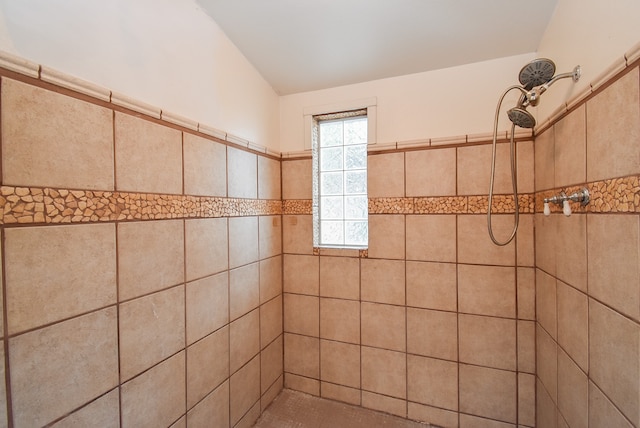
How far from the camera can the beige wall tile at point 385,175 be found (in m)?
1.59

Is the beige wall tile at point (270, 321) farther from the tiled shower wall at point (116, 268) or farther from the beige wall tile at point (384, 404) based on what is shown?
the beige wall tile at point (384, 404)

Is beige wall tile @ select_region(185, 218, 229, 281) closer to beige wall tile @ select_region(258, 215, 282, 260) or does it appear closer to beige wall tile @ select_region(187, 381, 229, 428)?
beige wall tile @ select_region(258, 215, 282, 260)

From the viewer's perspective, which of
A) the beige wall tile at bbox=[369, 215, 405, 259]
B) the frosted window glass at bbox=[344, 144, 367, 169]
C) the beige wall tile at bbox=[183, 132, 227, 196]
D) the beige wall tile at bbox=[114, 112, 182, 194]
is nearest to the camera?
the beige wall tile at bbox=[114, 112, 182, 194]

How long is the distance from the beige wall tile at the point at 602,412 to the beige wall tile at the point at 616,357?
0.07 feet

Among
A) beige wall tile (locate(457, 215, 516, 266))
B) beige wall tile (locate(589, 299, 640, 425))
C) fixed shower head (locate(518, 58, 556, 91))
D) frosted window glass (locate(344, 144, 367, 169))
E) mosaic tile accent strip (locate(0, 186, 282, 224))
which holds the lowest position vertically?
beige wall tile (locate(589, 299, 640, 425))

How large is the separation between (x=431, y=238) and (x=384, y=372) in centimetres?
89

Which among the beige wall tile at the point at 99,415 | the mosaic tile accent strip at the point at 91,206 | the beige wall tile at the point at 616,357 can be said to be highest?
the mosaic tile accent strip at the point at 91,206

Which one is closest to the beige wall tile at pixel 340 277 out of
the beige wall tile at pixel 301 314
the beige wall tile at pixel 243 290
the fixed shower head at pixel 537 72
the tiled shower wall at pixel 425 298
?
the tiled shower wall at pixel 425 298

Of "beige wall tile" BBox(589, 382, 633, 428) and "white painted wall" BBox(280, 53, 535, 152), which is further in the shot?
"white painted wall" BBox(280, 53, 535, 152)

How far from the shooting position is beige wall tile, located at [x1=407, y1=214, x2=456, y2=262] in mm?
1498

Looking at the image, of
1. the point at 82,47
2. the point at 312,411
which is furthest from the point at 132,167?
the point at 312,411

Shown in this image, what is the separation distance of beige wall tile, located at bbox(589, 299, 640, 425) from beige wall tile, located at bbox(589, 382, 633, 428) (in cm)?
2

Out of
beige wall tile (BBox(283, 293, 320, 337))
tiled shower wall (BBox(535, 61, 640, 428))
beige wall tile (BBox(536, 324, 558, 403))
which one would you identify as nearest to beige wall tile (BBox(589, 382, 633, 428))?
tiled shower wall (BBox(535, 61, 640, 428))

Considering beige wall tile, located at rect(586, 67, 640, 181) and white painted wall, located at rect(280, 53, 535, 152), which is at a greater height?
white painted wall, located at rect(280, 53, 535, 152)
